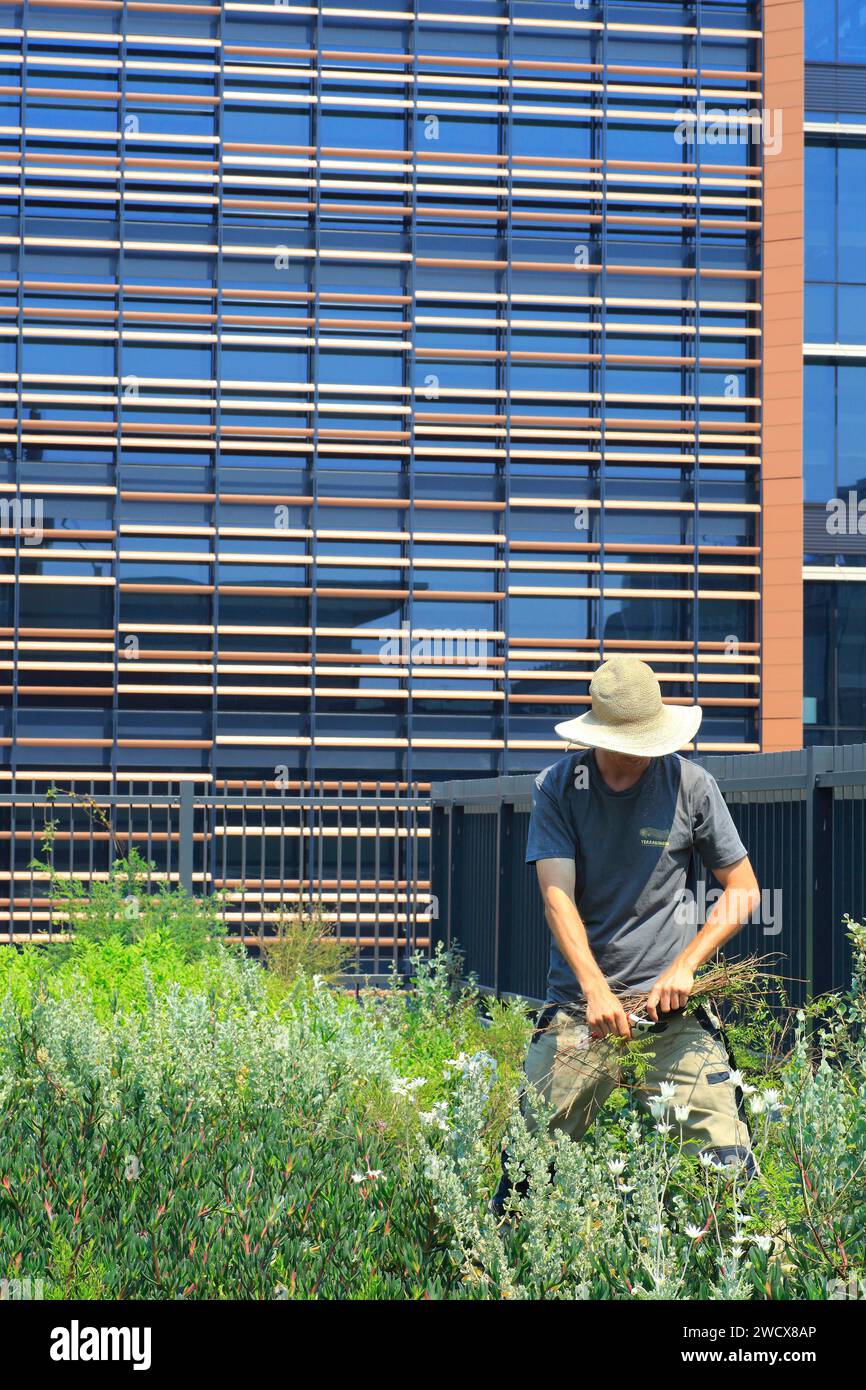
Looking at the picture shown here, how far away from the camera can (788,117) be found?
16.7 meters

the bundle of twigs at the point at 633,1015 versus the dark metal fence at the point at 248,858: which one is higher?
the bundle of twigs at the point at 633,1015

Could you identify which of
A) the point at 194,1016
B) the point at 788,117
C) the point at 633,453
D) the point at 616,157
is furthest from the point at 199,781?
the point at 194,1016

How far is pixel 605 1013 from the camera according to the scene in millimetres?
3367

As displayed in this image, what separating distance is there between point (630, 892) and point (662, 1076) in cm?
45

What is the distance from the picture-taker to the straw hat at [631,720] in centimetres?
368

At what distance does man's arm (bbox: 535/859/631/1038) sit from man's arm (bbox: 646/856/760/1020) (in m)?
0.11

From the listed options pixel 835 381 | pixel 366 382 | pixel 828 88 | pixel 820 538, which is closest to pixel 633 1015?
pixel 366 382

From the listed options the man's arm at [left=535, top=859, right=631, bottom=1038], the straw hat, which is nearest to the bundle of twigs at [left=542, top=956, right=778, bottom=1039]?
the man's arm at [left=535, top=859, right=631, bottom=1038]

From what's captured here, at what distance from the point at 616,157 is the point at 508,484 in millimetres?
4000

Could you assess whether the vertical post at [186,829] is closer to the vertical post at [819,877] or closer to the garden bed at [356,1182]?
the vertical post at [819,877]

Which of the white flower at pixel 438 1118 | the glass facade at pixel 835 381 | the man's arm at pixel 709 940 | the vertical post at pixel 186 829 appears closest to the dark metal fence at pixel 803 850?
the man's arm at pixel 709 940

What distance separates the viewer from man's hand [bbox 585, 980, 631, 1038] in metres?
3.37

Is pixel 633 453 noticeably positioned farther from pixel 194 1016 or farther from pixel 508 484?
pixel 194 1016

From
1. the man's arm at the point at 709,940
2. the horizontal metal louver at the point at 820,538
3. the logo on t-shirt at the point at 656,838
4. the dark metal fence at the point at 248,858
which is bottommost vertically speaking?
the dark metal fence at the point at 248,858
